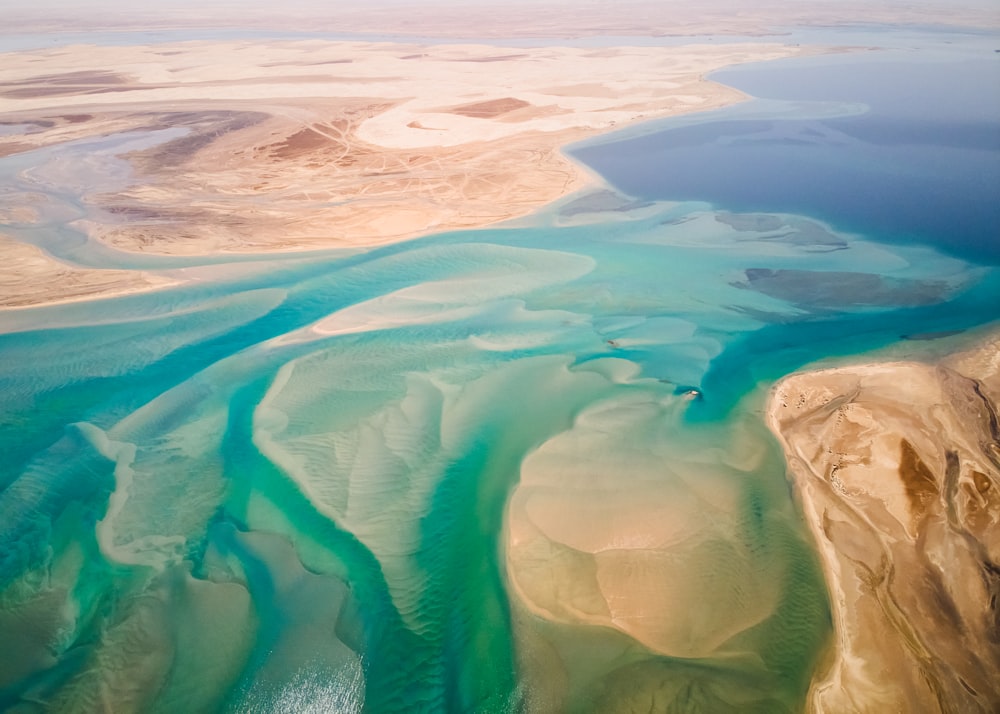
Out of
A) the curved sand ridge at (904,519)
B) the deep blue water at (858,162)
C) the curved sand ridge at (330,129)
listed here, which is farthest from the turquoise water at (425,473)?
the curved sand ridge at (330,129)

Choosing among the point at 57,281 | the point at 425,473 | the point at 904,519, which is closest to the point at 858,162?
the point at 904,519

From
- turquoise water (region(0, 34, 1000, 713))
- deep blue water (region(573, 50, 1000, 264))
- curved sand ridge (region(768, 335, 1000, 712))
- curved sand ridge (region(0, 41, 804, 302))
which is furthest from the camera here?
curved sand ridge (region(0, 41, 804, 302))

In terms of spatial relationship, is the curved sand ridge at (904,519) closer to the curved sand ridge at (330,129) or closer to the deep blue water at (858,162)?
the deep blue water at (858,162)

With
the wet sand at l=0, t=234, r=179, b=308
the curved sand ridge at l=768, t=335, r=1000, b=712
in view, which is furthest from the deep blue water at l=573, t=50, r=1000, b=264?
the wet sand at l=0, t=234, r=179, b=308

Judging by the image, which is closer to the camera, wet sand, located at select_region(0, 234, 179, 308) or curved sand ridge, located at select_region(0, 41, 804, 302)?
wet sand, located at select_region(0, 234, 179, 308)

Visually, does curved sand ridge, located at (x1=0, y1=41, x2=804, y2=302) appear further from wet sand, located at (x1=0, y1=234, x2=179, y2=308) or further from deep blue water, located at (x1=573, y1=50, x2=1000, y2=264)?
deep blue water, located at (x1=573, y1=50, x2=1000, y2=264)

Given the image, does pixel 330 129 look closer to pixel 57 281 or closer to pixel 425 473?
pixel 57 281

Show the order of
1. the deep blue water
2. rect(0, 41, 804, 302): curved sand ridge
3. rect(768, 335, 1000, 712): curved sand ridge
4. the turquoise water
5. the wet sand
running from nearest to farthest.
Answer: rect(768, 335, 1000, 712): curved sand ridge < the turquoise water < the wet sand < the deep blue water < rect(0, 41, 804, 302): curved sand ridge
